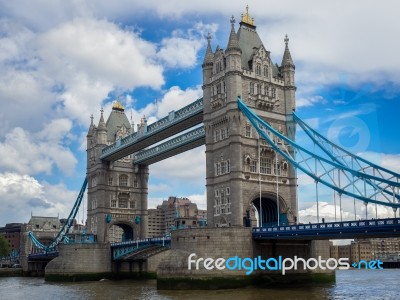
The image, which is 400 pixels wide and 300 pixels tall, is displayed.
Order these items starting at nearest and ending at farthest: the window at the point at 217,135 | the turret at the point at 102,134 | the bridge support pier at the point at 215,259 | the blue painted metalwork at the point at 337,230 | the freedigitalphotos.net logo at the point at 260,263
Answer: the blue painted metalwork at the point at 337,230 < the bridge support pier at the point at 215,259 < the freedigitalphotos.net logo at the point at 260,263 < the window at the point at 217,135 < the turret at the point at 102,134

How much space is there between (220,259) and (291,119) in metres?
19.1

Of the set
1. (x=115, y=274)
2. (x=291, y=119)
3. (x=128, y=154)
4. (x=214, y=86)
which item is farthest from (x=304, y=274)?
(x=128, y=154)

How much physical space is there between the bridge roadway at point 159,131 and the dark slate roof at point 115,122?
145 inches

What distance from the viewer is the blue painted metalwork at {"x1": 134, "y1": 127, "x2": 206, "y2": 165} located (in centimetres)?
6703

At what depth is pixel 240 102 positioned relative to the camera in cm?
5631

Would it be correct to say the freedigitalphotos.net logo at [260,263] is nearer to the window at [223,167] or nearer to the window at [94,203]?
the window at [223,167]

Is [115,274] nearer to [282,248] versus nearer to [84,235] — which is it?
[84,235]

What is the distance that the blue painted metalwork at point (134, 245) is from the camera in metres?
65.6

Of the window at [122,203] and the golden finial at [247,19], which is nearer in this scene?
the golden finial at [247,19]

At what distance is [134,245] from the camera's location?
237 feet

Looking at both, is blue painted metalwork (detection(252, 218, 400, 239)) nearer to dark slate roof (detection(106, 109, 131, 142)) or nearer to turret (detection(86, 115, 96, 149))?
dark slate roof (detection(106, 109, 131, 142))

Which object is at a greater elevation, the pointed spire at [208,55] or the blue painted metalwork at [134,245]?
the pointed spire at [208,55]

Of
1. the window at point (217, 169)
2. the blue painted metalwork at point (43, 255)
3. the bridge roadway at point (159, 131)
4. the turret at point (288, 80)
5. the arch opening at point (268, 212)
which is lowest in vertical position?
the blue painted metalwork at point (43, 255)

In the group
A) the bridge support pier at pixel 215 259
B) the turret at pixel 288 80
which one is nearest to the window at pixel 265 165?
the turret at pixel 288 80
